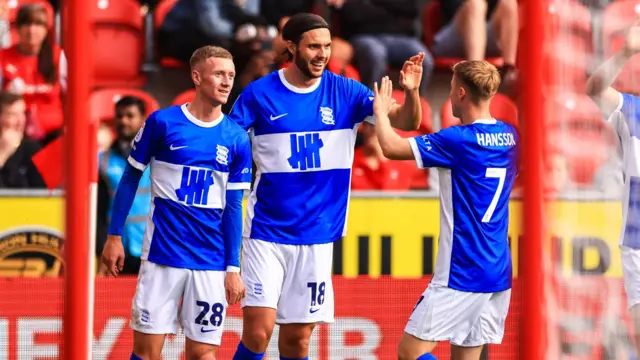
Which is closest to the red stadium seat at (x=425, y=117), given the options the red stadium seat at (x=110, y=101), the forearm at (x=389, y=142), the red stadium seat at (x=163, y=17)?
the red stadium seat at (x=163, y=17)

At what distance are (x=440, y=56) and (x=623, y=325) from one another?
10.8ft

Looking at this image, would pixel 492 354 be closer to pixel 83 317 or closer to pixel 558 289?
pixel 558 289

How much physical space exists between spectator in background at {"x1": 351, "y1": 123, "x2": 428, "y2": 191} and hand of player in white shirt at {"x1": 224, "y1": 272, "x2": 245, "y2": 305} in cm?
160

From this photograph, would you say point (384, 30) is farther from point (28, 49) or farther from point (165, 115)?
point (28, 49)

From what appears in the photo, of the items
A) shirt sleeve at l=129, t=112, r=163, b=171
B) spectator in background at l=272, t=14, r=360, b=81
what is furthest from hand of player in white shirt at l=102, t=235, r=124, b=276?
spectator in background at l=272, t=14, r=360, b=81

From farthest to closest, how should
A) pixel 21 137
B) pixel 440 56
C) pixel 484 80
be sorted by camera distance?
1. pixel 440 56
2. pixel 484 80
3. pixel 21 137

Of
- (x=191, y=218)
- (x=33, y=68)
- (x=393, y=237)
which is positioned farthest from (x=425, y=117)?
(x=33, y=68)

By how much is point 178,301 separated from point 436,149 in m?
1.05

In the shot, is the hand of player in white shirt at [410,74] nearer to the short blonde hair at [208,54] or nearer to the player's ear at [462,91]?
the player's ear at [462,91]

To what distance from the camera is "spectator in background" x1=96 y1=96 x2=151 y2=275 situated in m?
4.52

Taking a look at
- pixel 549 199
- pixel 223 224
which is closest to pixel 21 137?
pixel 223 224

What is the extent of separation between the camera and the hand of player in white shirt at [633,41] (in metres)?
3.06

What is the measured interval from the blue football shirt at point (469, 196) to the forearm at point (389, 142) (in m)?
0.03

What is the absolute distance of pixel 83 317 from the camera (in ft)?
7.91
